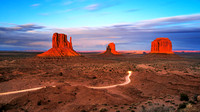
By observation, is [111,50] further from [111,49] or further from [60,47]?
[60,47]

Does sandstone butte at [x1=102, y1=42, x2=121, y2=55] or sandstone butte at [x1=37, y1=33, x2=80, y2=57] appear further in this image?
sandstone butte at [x1=102, y1=42, x2=121, y2=55]

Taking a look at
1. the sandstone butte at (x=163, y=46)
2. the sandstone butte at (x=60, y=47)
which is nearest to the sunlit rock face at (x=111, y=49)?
the sandstone butte at (x=163, y=46)

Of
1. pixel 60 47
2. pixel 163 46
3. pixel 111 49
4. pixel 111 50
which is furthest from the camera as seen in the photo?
pixel 111 49

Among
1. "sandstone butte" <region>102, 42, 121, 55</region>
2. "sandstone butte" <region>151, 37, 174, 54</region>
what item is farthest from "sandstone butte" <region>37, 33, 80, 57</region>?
"sandstone butte" <region>102, 42, 121, 55</region>

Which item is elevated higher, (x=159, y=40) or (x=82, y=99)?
(x=159, y=40)

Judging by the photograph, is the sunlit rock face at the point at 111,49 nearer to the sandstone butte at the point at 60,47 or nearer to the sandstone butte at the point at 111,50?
the sandstone butte at the point at 111,50

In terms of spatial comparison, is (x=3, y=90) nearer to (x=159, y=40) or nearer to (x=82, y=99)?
(x=82, y=99)

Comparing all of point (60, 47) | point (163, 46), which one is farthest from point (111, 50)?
point (60, 47)

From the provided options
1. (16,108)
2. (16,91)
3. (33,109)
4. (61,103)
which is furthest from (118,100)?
(16,91)

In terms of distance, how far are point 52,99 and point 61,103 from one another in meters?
1.61

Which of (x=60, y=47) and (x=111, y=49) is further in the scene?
(x=111, y=49)

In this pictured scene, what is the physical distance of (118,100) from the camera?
15000 mm

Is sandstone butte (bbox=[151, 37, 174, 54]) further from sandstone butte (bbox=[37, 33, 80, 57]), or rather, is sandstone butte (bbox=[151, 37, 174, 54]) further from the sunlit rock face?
sandstone butte (bbox=[37, 33, 80, 57])

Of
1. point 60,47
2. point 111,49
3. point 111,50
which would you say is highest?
point 60,47
